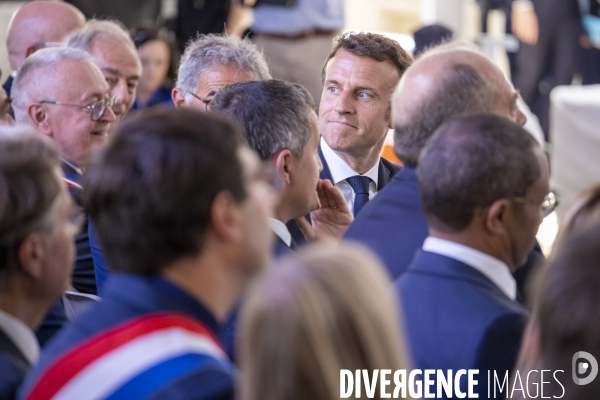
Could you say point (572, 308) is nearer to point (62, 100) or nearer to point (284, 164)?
point (284, 164)

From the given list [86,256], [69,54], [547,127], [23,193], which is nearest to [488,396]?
[23,193]

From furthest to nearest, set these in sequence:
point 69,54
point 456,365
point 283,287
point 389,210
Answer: point 69,54 → point 389,210 → point 456,365 → point 283,287

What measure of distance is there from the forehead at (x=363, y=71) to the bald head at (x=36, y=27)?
69.4 inches

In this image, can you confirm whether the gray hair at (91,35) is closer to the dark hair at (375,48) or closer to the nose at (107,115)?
the nose at (107,115)

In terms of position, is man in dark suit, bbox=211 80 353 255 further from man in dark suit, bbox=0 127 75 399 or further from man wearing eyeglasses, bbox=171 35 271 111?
man wearing eyeglasses, bbox=171 35 271 111

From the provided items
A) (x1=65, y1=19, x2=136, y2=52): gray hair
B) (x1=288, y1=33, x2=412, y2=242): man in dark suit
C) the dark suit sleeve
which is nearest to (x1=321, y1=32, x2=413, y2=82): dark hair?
(x1=288, y1=33, x2=412, y2=242): man in dark suit

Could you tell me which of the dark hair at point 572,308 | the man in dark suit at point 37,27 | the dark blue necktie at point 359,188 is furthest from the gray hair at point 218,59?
the dark hair at point 572,308

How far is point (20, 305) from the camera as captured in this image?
5.51 ft

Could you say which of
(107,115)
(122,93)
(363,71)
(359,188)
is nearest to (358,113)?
(363,71)

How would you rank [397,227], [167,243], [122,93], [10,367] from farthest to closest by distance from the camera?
[122,93], [397,227], [10,367], [167,243]

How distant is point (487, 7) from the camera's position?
7.48 m

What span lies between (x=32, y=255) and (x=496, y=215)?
2.94ft

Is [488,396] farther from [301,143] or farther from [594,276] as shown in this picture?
[301,143]

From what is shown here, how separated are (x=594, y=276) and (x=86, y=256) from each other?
2.05 meters
